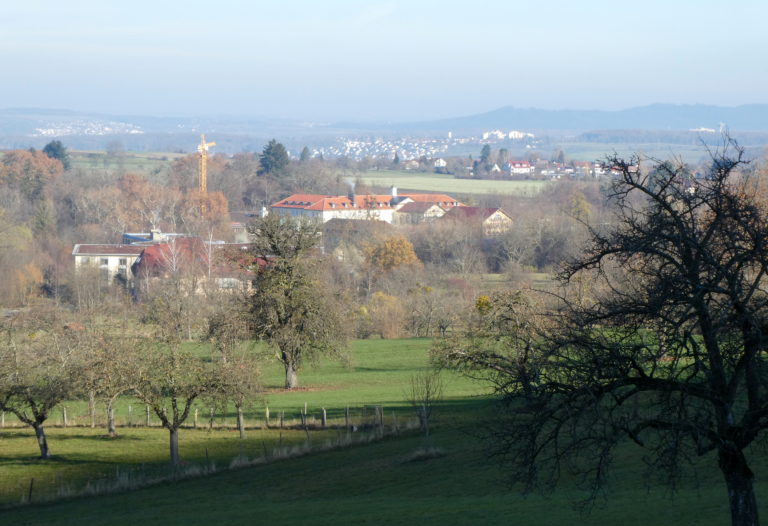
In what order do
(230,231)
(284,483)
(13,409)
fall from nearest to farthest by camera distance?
(284,483)
(13,409)
(230,231)

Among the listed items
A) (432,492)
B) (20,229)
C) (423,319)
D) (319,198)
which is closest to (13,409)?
(432,492)

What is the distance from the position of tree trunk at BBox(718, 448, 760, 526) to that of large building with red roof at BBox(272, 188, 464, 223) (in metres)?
114

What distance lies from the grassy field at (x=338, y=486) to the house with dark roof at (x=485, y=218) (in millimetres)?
68015

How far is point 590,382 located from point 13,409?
70.6 feet

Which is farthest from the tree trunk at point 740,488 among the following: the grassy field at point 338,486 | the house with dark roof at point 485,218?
the house with dark roof at point 485,218

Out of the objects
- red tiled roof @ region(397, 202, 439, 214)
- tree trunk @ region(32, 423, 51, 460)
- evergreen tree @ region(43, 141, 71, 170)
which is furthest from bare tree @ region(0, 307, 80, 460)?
evergreen tree @ region(43, 141, 71, 170)

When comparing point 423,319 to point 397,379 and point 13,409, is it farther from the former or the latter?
point 13,409

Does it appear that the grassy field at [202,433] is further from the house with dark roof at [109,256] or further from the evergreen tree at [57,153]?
the evergreen tree at [57,153]

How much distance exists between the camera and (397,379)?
4506 centimetres

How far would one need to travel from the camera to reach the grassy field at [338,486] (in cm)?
1834

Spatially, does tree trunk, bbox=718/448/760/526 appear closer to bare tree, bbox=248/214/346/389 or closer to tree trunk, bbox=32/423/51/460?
tree trunk, bbox=32/423/51/460

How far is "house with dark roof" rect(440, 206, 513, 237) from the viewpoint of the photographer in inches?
4139

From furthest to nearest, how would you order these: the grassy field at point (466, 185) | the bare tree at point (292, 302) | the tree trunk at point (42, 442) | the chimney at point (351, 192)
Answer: the grassy field at point (466, 185), the chimney at point (351, 192), the bare tree at point (292, 302), the tree trunk at point (42, 442)

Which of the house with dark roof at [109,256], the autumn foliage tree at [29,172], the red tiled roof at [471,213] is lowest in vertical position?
the house with dark roof at [109,256]
